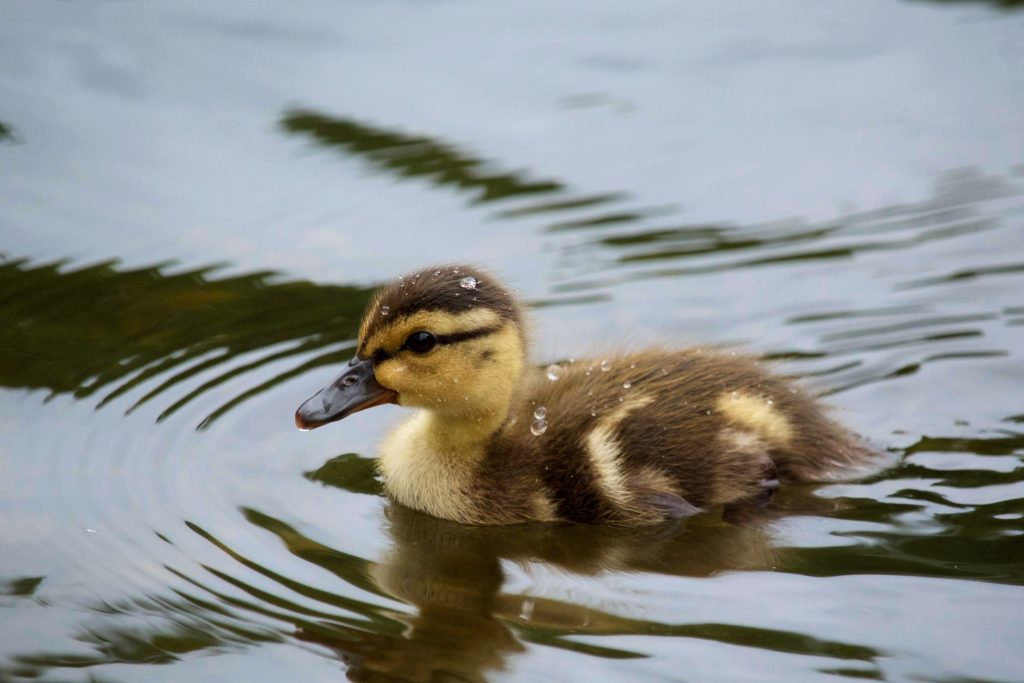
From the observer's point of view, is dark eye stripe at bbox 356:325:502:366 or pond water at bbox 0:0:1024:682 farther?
dark eye stripe at bbox 356:325:502:366

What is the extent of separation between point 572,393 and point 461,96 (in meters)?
3.23

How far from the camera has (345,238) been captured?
21.9 ft

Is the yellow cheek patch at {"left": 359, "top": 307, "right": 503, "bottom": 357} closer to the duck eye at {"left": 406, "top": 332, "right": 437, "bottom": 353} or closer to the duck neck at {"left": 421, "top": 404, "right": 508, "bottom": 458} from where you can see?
the duck eye at {"left": 406, "top": 332, "right": 437, "bottom": 353}

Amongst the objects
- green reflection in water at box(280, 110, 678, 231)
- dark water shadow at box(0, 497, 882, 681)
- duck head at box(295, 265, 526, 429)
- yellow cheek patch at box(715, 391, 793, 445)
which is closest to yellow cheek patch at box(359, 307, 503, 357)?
duck head at box(295, 265, 526, 429)

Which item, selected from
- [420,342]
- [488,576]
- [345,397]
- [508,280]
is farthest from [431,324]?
[508,280]

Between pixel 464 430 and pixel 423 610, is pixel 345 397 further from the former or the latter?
pixel 423 610

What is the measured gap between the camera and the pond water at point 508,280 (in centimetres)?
402

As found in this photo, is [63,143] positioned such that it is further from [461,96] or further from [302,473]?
[302,473]

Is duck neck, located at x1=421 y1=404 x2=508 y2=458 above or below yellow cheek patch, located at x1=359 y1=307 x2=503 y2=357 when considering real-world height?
below

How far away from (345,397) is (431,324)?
0.33m

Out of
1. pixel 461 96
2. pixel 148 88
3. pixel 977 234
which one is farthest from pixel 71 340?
pixel 977 234

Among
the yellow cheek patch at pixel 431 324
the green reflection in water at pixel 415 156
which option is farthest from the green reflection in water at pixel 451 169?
the yellow cheek patch at pixel 431 324

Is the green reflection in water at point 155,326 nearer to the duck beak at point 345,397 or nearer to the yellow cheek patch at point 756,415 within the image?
the duck beak at point 345,397

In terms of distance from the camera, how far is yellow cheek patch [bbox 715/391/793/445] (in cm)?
487
